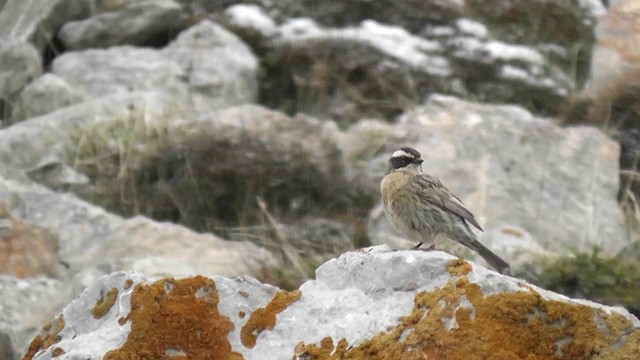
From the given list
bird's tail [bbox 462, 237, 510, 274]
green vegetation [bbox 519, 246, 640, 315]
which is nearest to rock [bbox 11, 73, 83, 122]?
green vegetation [bbox 519, 246, 640, 315]

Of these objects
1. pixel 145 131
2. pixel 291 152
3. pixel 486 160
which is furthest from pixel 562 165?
pixel 145 131

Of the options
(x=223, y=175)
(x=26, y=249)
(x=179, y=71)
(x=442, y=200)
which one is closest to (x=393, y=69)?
(x=179, y=71)

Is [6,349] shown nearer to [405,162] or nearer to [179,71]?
[405,162]

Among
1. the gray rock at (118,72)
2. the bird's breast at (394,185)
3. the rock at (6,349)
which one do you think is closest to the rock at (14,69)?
the gray rock at (118,72)

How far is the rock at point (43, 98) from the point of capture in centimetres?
1405

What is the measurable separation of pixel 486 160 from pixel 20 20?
645 cm

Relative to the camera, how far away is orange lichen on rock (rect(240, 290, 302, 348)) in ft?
20.0

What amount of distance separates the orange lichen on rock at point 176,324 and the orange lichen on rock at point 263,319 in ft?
0.25

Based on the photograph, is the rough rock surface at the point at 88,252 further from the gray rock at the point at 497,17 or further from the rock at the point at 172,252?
the gray rock at the point at 497,17

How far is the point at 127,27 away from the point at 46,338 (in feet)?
32.2

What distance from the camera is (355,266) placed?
20.9ft

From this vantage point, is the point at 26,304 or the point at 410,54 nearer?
the point at 26,304

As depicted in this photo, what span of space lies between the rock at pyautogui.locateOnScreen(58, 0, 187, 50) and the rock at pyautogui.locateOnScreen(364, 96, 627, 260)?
4.04 meters

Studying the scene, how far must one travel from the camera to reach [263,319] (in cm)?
616
